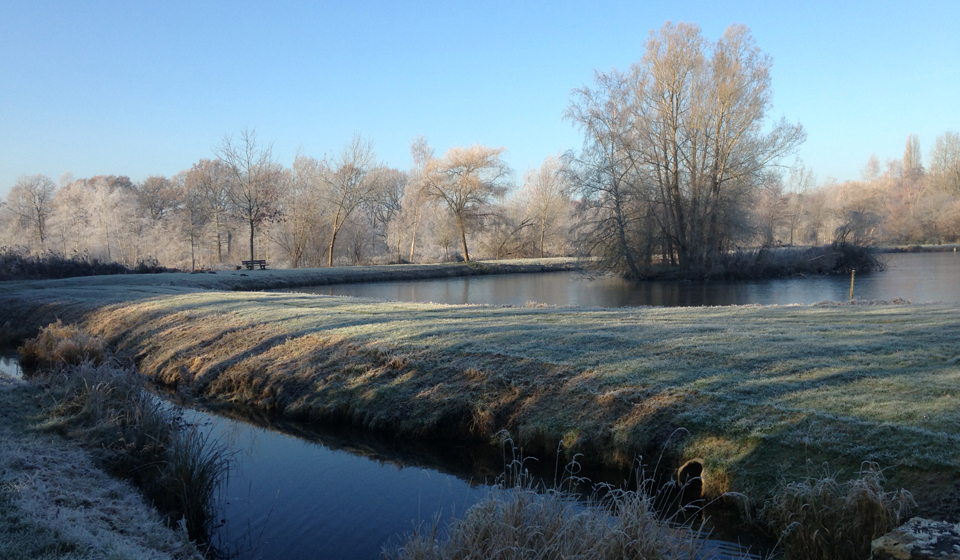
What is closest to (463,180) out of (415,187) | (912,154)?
(415,187)

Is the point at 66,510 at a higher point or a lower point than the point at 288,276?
lower

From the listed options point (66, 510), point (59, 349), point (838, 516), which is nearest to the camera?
point (66, 510)

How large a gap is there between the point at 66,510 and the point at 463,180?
153 feet

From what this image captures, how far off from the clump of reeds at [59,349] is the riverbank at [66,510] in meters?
5.15

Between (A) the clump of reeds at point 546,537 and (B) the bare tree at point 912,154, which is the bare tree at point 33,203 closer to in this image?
(A) the clump of reeds at point 546,537

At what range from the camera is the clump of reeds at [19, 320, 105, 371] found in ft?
36.2

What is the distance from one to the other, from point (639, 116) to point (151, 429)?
1333 inches

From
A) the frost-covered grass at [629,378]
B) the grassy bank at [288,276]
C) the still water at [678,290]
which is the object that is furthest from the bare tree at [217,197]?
the frost-covered grass at [629,378]

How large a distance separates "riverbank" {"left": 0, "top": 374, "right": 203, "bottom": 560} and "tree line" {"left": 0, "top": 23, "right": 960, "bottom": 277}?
31.6 metres

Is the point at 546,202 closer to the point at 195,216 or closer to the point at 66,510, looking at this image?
the point at 195,216

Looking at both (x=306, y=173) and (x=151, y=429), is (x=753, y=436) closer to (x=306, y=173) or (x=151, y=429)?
(x=151, y=429)

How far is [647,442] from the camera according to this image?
6496mm

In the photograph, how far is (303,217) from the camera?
1917 inches

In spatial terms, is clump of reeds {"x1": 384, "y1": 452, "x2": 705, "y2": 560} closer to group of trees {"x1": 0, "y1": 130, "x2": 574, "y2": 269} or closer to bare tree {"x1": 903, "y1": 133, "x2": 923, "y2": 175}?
group of trees {"x1": 0, "y1": 130, "x2": 574, "y2": 269}
